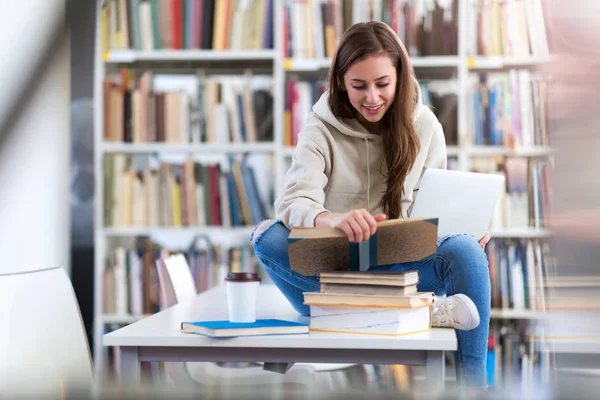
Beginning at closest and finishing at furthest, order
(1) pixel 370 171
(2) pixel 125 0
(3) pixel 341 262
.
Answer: (3) pixel 341 262 → (1) pixel 370 171 → (2) pixel 125 0

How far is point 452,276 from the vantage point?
117 cm

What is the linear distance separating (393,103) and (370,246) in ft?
1.72

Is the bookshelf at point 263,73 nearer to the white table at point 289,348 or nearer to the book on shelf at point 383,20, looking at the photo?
the book on shelf at point 383,20

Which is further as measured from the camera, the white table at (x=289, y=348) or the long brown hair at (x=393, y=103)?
the long brown hair at (x=393, y=103)

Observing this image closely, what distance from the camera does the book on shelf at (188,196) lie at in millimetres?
3008

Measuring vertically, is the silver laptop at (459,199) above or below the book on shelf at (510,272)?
above

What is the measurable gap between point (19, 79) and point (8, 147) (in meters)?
0.27

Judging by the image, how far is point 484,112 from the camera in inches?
113

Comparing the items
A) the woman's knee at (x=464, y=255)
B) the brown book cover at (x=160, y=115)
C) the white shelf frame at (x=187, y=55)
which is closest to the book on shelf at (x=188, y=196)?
the brown book cover at (x=160, y=115)

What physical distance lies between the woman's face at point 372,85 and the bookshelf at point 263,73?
1393mm

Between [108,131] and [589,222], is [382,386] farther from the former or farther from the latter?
[108,131]

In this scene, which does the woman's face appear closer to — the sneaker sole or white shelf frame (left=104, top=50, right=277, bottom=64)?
the sneaker sole

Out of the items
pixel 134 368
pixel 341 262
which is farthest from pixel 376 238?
pixel 134 368

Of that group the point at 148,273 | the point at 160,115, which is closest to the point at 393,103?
the point at 160,115
